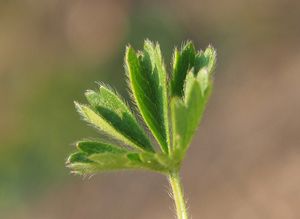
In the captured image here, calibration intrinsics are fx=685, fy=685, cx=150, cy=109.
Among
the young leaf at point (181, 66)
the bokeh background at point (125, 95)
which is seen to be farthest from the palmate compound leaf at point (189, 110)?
the bokeh background at point (125, 95)

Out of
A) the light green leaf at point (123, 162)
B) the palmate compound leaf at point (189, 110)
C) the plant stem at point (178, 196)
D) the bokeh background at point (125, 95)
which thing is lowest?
the plant stem at point (178, 196)

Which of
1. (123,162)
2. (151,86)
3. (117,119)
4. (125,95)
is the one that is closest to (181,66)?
(151,86)

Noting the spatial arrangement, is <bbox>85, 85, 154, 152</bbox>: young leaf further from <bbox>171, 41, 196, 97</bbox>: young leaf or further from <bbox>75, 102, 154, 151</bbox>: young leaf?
<bbox>171, 41, 196, 97</bbox>: young leaf

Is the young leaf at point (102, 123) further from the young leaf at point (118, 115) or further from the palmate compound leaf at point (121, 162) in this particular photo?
the palmate compound leaf at point (121, 162)

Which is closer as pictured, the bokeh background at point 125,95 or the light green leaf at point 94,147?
the light green leaf at point 94,147

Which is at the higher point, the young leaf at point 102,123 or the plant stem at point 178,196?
the young leaf at point 102,123
